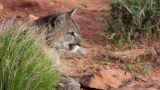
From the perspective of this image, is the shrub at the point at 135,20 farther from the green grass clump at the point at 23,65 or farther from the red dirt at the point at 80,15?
the green grass clump at the point at 23,65

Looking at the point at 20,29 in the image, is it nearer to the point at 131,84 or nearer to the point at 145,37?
the point at 131,84

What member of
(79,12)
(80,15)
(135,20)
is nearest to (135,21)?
(135,20)

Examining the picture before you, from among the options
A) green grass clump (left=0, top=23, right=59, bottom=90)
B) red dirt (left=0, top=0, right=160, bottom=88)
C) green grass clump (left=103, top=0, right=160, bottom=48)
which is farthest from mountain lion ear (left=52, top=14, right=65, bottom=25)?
green grass clump (left=0, top=23, right=59, bottom=90)

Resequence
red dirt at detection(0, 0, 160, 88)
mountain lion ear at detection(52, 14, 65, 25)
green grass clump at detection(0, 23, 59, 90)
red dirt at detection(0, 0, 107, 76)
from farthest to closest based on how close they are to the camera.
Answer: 1. red dirt at detection(0, 0, 107, 76)
2. mountain lion ear at detection(52, 14, 65, 25)
3. red dirt at detection(0, 0, 160, 88)
4. green grass clump at detection(0, 23, 59, 90)

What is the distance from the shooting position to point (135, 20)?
31.4 ft

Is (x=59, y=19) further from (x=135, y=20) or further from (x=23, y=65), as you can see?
(x=23, y=65)

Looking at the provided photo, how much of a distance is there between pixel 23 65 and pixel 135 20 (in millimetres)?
3955

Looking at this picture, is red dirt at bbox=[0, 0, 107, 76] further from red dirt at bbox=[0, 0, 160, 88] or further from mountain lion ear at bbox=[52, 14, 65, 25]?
mountain lion ear at bbox=[52, 14, 65, 25]

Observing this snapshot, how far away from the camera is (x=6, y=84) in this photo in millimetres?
5867

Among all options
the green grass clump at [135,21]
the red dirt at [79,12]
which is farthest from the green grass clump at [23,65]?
the green grass clump at [135,21]

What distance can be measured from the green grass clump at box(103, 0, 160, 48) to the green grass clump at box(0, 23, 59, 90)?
328 centimetres

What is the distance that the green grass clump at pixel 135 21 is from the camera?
9.52 meters

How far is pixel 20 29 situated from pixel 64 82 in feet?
3.42

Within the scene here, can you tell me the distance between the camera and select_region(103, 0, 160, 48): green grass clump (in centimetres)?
952
